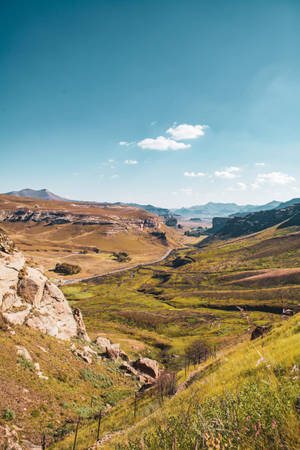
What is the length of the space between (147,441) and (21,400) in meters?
18.0

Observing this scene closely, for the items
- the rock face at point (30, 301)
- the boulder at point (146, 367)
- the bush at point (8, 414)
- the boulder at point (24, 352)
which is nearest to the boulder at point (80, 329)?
the rock face at point (30, 301)

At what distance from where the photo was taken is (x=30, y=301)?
1266 inches

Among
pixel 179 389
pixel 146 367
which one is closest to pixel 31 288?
pixel 146 367

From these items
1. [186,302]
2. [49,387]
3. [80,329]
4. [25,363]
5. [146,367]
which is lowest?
[186,302]

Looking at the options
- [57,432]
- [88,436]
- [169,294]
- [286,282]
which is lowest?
[169,294]

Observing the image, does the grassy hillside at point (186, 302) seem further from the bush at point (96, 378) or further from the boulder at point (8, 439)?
the boulder at point (8, 439)

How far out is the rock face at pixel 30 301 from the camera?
94.7ft

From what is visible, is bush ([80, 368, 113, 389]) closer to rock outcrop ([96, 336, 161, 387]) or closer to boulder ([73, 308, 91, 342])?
rock outcrop ([96, 336, 161, 387])

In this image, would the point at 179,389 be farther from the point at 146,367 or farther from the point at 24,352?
the point at 146,367

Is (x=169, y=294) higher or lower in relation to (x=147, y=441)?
lower

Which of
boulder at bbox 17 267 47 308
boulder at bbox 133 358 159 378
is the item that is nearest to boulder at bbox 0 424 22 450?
boulder at bbox 17 267 47 308

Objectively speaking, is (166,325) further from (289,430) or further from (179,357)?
(289,430)

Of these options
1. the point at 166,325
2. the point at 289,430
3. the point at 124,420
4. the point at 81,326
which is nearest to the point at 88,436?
the point at 124,420

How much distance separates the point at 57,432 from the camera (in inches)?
631
